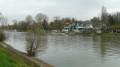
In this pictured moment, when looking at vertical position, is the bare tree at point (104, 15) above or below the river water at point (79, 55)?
above

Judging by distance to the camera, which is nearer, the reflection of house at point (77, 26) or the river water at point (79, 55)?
the river water at point (79, 55)

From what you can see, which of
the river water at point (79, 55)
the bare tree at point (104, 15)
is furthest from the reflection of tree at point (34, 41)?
the bare tree at point (104, 15)

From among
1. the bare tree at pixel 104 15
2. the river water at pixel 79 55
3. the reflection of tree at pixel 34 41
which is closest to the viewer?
the river water at pixel 79 55

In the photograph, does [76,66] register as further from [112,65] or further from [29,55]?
[29,55]

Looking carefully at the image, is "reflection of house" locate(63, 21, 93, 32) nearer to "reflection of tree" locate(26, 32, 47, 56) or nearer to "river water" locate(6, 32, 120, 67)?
"river water" locate(6, 32, 120, 67)

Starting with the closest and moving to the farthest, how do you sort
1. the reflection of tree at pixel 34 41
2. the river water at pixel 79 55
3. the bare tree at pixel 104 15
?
the river water at pixel 79 55
the reflection of tree at pixel 34 41
the bare tree at pixel 104 15

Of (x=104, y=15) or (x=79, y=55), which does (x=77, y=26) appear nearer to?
(x=104, y=15)

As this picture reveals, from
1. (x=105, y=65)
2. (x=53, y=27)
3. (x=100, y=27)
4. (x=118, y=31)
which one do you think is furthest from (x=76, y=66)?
(x=53, y=27)

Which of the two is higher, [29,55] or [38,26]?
[38,26]

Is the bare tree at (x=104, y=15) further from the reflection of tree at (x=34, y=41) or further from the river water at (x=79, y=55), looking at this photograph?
the reflection of tree at (x=34, y=41)

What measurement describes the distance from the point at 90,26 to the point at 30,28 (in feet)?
459

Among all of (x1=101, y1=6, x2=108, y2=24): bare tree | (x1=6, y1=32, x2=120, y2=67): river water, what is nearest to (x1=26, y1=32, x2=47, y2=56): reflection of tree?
(x1=6, y1=32, x2=120, y2=67): river water

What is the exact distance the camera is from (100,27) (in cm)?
14500

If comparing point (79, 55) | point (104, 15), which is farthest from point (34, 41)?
point (104, 15)
